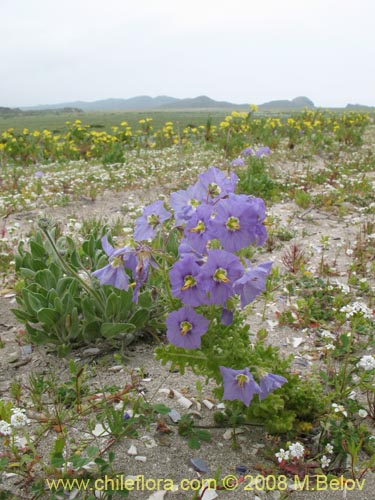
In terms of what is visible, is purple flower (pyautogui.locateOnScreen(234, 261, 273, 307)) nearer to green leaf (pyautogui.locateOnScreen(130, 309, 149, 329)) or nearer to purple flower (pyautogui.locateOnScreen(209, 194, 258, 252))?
purple flower (pyautogui.locateOnScreen(209, 194, 258, 252))

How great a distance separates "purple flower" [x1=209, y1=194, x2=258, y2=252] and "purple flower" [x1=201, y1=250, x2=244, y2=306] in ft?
0.22

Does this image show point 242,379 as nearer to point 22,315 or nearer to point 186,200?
point 186,200

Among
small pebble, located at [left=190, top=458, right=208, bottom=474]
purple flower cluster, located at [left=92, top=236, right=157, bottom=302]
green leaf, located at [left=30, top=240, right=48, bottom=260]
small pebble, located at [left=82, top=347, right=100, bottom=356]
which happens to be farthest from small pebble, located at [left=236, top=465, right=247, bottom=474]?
green leaf, located at [left=30, top=240, right=48, bottom=260]

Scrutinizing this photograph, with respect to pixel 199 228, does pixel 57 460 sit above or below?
below

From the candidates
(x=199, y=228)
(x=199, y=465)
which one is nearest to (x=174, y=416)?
(x=199, y=465)

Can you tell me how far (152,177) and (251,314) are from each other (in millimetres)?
5740

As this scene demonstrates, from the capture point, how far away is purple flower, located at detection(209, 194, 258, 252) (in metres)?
1.74

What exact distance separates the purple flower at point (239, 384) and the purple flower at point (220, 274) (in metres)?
0.33

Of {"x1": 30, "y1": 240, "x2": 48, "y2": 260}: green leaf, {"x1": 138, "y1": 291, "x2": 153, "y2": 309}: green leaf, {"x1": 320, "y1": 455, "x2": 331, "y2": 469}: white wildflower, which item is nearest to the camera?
{"x1": 320, "y1": 455, "x2": 331, "y2": 469}: white wildflower

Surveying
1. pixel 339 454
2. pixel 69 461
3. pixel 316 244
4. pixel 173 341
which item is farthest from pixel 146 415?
pixel 316 244

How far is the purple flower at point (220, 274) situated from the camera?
1695mm

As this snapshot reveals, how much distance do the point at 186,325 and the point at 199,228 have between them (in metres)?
0.39

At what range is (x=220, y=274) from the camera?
169cm

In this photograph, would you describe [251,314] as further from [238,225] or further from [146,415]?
[238,225]
